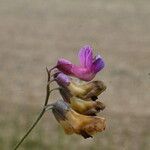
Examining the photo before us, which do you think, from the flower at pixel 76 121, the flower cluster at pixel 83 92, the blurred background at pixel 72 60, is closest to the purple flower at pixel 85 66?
the flower cluster at pixel 83 92

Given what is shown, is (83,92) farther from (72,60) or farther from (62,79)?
(72,60)

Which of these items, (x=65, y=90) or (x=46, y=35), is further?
Answer: (x=46, y=35)

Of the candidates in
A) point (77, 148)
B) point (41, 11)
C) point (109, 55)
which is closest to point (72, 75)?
point (77, 148)

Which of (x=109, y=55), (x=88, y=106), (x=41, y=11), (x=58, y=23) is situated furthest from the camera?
(x=41, y=11)

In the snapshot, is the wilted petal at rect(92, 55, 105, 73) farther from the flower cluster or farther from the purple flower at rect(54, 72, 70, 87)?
the purple flower at rect(54, 72, 70, 87)

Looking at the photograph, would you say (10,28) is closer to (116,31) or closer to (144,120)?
(116,31)

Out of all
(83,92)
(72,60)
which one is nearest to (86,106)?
(83,92)
